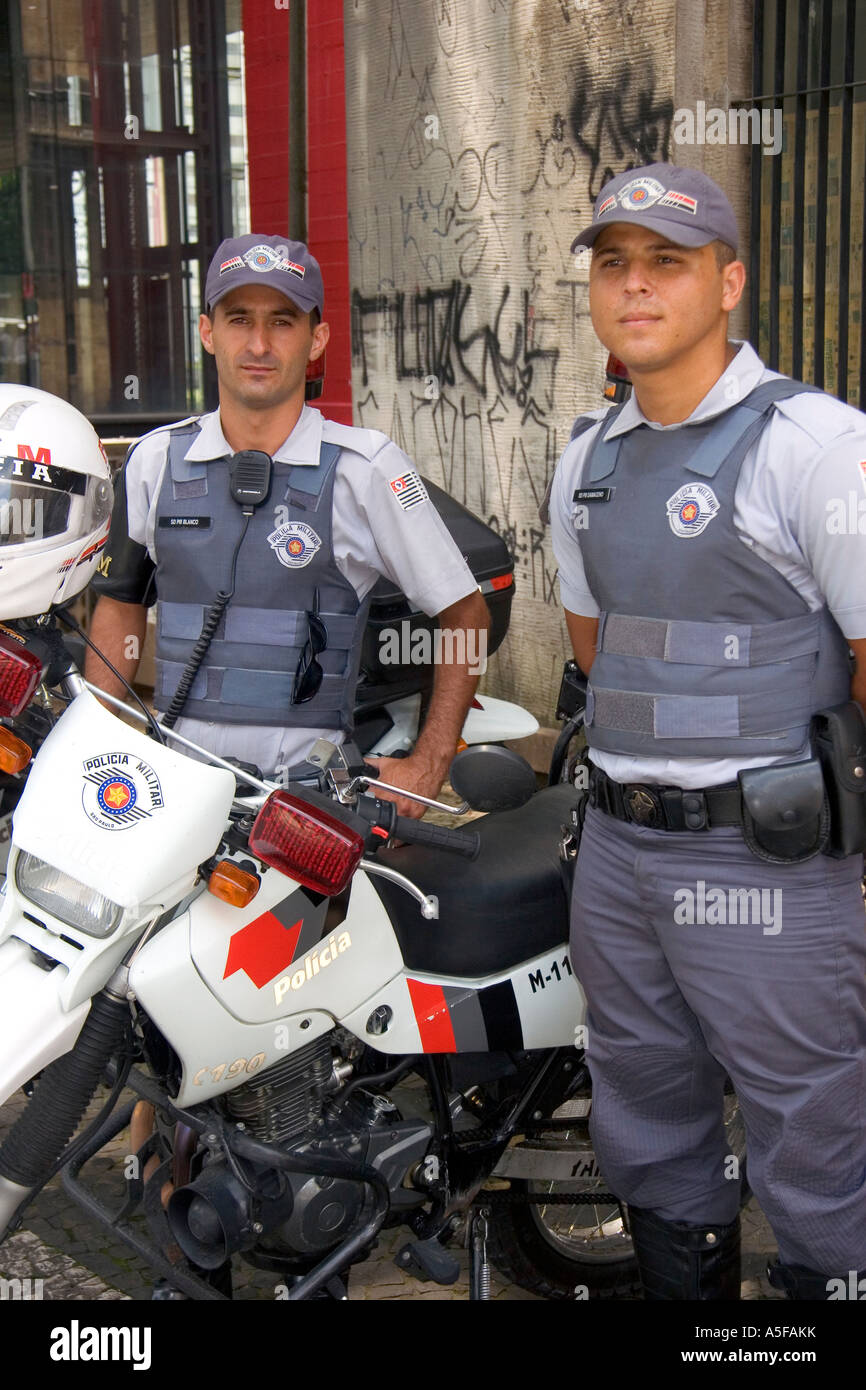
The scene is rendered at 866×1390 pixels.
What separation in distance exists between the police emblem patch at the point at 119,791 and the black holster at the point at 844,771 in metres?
0.99

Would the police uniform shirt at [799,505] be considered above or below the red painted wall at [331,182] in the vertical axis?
below

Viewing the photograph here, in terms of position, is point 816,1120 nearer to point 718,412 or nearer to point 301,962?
point 301,962

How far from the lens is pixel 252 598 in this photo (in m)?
2.83

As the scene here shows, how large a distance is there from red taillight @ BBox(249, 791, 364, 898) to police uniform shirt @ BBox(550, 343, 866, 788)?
1.70 ft

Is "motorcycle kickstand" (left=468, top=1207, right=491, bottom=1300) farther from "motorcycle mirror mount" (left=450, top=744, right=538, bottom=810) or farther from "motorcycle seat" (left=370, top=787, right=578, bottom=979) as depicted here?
"motorcycle mirror mount" (left=450, top=744, right=538, bottom=810)

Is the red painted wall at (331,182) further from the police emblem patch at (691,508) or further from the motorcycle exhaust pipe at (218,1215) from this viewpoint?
the motorcycle exhaust pipe at (218,1215)

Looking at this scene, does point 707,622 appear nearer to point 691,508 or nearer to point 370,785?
point 691,508

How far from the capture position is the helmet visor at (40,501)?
2.32m

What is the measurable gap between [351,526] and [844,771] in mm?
1113

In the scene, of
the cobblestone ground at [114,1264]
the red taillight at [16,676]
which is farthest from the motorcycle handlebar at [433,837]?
the cobblestone ground at [114,1264]

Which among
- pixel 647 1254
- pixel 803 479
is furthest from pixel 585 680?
pixel 647 1254

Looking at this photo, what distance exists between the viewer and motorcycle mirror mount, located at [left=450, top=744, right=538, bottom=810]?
2.41m

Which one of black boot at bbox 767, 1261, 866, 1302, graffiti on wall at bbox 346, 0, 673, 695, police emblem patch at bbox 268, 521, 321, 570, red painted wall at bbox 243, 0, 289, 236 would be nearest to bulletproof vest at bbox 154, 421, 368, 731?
police emblem patch at bbox 268, 521, 321, 570

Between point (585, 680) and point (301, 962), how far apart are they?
88 cm
